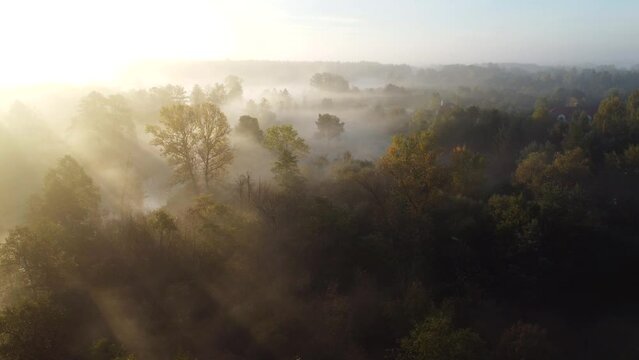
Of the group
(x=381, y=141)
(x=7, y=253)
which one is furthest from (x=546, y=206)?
(x=381, y=141)

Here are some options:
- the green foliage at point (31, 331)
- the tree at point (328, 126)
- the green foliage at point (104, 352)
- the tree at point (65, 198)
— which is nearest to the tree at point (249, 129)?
the tree at point (328, 126)

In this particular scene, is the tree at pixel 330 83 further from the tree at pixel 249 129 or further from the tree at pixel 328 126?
the tree at pixel 249 129

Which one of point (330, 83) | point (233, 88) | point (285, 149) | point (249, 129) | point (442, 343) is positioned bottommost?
point (442, 343)

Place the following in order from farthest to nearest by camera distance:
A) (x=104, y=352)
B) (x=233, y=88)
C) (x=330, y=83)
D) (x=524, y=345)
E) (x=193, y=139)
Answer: (x=330, y=83)
(x=233, y=88)
(x=193, y=139)
(x=524, y=345)
(x=104, y=352)

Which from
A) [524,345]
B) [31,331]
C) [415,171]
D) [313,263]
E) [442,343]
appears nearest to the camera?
[31,331]

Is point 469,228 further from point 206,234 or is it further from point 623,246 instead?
point 206,234

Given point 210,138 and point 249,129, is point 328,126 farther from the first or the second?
point 210,138

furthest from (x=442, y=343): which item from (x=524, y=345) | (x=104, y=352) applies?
(x=104, y=352)
